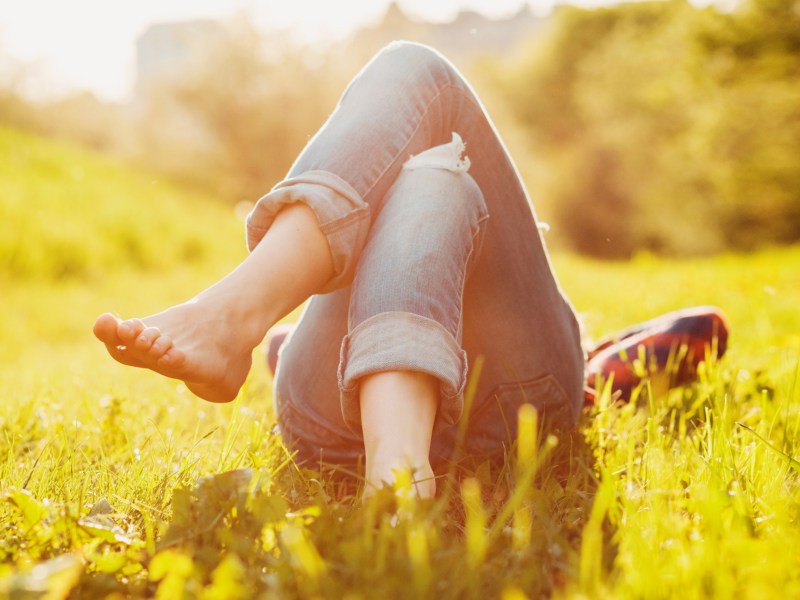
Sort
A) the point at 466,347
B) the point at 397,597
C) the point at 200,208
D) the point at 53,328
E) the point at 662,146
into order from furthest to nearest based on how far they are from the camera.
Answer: the point at 662,146, the point at 200,208, the point at 53,328, the point at 466,347, the point at 397,597

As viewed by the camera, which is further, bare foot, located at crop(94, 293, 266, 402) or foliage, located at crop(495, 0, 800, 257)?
foliage, located at crop(495, 0, 800, 257)

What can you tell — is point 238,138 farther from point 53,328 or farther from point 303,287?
point 303,287

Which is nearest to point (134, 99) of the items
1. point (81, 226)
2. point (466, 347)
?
point (81, 226)

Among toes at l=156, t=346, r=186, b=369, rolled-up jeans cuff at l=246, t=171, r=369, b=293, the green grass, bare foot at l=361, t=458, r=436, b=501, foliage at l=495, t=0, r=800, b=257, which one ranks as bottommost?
the green grass

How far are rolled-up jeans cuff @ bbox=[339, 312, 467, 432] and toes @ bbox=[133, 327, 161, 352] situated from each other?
0.29m

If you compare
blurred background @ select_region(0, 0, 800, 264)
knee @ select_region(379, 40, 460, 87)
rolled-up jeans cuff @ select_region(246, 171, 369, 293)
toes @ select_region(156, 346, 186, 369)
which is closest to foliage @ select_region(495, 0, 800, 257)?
blurred background @ select_region(0, 0, 800, 264)

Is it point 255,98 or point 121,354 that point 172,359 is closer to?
point 121,354

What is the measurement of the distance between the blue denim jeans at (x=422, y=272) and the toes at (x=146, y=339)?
27cm

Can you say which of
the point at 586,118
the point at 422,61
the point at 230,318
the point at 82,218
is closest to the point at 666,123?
the point at 586,118

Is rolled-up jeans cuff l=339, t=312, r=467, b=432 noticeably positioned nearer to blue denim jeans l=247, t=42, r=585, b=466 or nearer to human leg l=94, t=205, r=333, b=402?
blue denim jeans l=247, t=42, r=585, b=466

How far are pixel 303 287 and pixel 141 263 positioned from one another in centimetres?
601

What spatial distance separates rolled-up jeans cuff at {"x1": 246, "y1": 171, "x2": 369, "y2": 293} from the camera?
3.97 feet

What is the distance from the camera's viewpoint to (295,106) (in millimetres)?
13273

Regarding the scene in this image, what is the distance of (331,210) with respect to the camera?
1.21 meters
